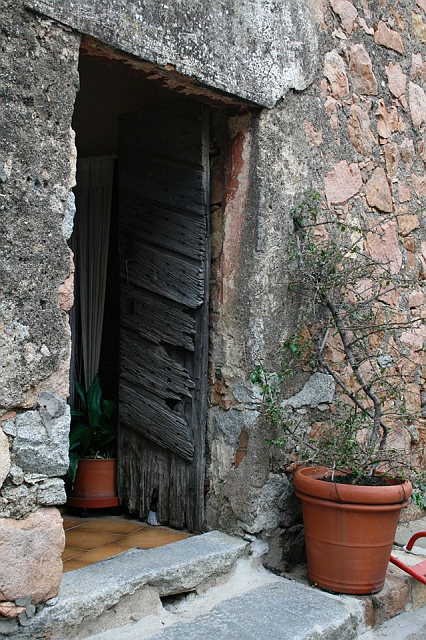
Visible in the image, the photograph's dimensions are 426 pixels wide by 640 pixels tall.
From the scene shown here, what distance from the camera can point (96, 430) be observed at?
155 inches

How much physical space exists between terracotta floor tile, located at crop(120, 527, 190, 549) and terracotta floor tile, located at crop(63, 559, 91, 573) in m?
0.33

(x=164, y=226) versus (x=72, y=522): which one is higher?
(x=164, y=226)

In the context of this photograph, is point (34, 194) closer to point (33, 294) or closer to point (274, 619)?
point (33, 294)

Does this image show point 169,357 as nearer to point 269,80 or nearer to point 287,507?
point 287,507

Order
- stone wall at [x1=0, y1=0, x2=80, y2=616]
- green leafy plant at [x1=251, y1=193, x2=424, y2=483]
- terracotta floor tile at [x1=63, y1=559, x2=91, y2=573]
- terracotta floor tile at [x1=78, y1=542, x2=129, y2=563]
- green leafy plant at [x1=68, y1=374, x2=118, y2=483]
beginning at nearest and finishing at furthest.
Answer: stone wall at [x1=0, y1=0, x2=80, y2=616] → terracotta floor tile at [x1=63, y1=559, x2=91, y2=573] → terracotta floor tile at [x1=78, y1=542, x2=129, y2=563] → green leafy plant at [x1=251, y1=193, x2=424, y2=483] → green leafy plant at [x1=68, y1=374, x2=118, y2=483]

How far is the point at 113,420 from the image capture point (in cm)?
393

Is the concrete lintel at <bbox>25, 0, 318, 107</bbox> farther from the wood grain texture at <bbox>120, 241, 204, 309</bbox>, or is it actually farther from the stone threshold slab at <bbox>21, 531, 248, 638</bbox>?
the stone threshold slab at <bbox>21, 531, 248, 638</bbox>

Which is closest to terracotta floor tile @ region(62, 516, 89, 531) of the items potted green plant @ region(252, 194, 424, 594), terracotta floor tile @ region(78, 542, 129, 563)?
terracotta floor tile @ region(78, 542, 129, 563)

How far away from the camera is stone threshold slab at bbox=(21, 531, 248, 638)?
2355mm

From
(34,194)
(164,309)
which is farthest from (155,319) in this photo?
(34,194)

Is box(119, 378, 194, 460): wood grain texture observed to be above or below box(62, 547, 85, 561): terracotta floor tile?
above

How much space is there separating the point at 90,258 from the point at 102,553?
1.96 metres

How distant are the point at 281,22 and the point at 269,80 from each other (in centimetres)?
32

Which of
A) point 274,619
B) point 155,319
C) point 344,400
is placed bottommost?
point 274,619
